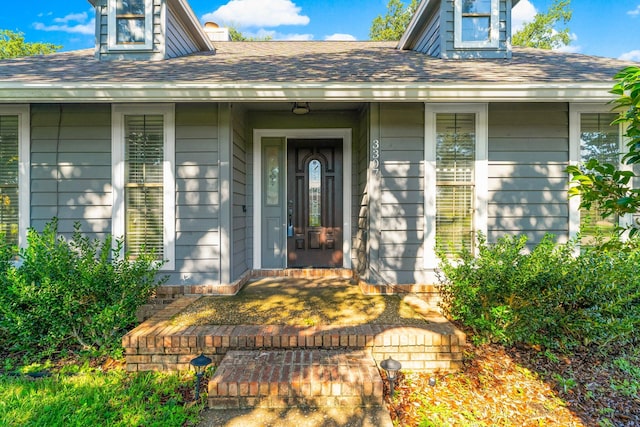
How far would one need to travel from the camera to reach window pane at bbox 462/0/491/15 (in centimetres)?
474

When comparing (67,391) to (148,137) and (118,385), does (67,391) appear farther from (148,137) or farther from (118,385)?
A: (148,137)

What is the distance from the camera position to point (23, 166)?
3.85 m

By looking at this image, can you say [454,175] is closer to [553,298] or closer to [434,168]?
[434,168]

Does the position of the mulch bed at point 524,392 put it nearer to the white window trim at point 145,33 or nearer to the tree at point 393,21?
the white window trim at point 145,33

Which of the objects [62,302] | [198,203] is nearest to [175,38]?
[198,203]

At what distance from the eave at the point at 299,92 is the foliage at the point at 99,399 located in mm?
2652

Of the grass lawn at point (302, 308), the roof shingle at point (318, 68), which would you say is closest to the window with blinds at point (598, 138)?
the roof shingle at point (318, 68)

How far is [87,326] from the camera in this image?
293 centimetres

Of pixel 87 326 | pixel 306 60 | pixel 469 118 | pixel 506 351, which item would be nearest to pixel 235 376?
pixel 87 326

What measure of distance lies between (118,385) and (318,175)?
3.45 m

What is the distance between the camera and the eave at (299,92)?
3.41 metres

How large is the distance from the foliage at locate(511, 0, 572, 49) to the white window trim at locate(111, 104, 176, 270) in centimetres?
1593

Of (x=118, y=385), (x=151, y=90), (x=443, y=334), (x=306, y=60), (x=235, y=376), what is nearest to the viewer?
(x=235, y=376)

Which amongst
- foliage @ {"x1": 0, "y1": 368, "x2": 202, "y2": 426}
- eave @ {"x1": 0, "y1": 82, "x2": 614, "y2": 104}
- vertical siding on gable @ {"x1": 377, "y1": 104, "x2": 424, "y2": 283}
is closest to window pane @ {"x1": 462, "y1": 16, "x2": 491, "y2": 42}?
eave @ {"x1": 0, "y1": 82, "x2": 614, "y2": 104}
